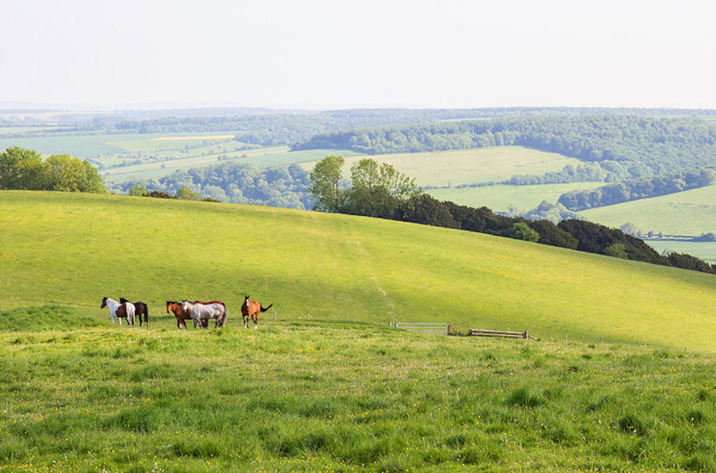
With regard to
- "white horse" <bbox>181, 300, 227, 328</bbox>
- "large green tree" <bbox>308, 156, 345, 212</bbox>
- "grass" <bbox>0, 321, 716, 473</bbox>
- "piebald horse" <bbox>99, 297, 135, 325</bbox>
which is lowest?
"piebald horse" <bbox>99, 297, 135, 325</bbox>

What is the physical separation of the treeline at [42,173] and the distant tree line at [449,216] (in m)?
44.6

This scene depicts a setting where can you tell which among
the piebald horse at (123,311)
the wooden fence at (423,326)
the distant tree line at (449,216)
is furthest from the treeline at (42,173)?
the wooden fence at (423,326)

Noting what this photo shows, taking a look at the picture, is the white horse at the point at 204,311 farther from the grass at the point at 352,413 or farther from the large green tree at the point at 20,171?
the large green tree at the point at 20,171

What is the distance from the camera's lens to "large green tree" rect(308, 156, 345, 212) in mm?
119250

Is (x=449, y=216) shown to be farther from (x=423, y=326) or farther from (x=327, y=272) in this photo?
(x=423, y=326)

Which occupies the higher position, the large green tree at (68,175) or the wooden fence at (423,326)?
the large green tree at (68,175)

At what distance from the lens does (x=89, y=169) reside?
355ft

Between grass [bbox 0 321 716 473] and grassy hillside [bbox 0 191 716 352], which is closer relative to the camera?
grass [bbox 0 321 716 473]

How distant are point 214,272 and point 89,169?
225ft

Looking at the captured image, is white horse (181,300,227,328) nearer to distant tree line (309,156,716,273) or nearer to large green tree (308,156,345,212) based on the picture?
distant tree line (309,156,716,273)

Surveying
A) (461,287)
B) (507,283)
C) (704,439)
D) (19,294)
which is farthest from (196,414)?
(507,283)

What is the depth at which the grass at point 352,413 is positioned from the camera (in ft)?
32.3

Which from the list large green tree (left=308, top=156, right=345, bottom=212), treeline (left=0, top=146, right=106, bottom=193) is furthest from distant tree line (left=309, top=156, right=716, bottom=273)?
treeline (left=0, top=146, right=106, bottom=193)

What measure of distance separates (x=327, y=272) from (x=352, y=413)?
46.3 meters
